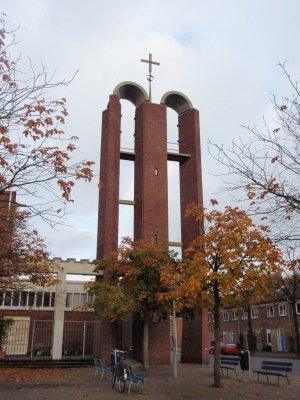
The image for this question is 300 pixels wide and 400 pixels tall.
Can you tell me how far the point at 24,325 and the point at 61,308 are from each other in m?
5.75

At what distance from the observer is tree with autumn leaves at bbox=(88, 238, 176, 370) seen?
2273cm

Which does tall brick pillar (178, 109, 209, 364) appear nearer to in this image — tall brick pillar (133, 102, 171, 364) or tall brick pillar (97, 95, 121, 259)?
tall brick pillar (133, 102, 171, 364)

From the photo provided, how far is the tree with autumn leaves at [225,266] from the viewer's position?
1535 centimetres

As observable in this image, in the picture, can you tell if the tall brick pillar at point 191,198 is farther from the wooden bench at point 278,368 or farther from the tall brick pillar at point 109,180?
the wooden bench at point 278,368

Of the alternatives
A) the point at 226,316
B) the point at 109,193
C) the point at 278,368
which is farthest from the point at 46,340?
the point at 226,316

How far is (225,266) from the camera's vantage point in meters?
15.6

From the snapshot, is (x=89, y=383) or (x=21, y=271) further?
(x=21, y=271)

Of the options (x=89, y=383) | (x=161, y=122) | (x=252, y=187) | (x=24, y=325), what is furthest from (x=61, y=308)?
(x=252, y=187)

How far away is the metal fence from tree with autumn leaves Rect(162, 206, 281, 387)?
15311 mm

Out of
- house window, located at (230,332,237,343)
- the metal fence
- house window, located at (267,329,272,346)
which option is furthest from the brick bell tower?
house window, located at (230,332,237,343)

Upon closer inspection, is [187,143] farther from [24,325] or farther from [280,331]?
[280,331]

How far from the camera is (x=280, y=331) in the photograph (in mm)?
48812

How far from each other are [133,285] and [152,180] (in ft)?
32.6

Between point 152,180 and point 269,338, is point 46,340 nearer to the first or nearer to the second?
point 152,180
